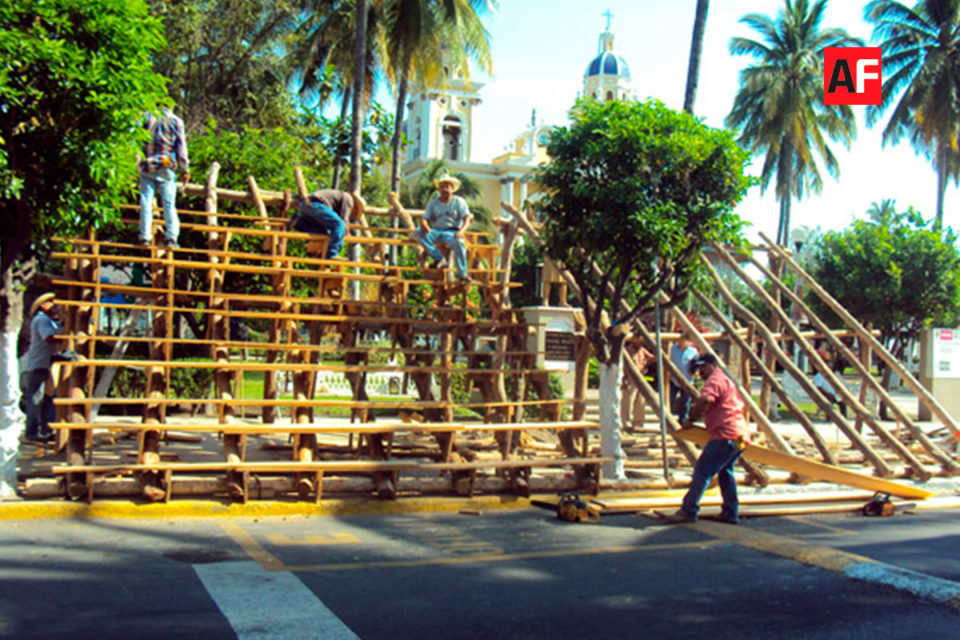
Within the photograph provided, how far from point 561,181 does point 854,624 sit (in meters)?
6.51

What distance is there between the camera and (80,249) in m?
10.7

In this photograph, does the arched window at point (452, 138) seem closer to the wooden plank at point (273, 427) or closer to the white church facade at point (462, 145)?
the white church facade at point (462, 145)

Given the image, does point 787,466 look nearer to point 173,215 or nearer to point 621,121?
point 621,121

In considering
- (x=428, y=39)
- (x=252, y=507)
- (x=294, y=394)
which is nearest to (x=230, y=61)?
(x=428, y=39)

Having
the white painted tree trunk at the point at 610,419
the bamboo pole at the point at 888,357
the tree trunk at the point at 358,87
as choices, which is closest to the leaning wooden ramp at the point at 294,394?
the white painted tree trunk at the point at 610,419

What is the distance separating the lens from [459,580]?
6602mm

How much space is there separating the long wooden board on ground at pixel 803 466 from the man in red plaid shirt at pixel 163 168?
673 cm

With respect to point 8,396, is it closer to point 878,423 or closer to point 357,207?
point 357,207

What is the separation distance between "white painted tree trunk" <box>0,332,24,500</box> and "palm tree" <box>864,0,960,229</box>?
31573mm

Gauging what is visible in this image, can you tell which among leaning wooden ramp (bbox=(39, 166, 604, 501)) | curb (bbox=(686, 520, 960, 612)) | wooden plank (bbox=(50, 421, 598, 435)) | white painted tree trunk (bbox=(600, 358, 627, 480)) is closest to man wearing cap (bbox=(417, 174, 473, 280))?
leaning wooden ramp (bbox=(39, 166, 604, 501))

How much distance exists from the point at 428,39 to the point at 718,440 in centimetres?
1562

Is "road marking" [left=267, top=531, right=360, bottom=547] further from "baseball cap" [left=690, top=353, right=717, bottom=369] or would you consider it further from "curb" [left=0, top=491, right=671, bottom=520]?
"baseball cap" [left=690, top=353, right=717, bottom=369]

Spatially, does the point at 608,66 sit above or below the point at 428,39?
above

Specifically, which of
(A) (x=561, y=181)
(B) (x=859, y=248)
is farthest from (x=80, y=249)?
(B) (x=859, y=248)
